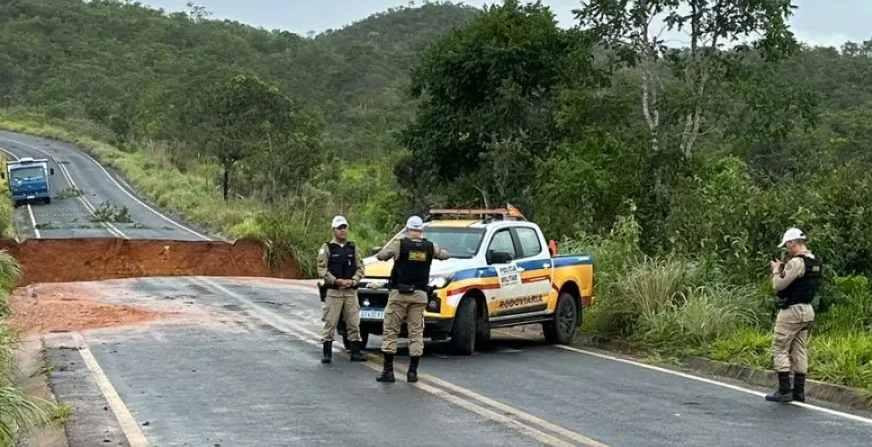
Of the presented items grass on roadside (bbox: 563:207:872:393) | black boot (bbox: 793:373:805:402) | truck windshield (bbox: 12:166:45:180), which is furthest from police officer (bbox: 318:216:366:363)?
truck windshield (bbox: 12:166:45:180)

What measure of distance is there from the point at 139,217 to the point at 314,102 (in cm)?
4064

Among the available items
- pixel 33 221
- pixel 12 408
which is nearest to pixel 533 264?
pixel 12 408

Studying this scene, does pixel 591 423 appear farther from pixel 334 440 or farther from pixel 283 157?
pixel 283 157

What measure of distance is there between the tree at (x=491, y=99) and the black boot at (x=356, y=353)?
20371 millimetres

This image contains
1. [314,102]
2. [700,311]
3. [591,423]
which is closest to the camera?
[591,423]

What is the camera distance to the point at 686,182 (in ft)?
75.8

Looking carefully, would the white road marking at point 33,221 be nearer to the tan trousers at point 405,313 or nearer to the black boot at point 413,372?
the tan trousers at point 405,313

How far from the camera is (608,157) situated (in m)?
27.2

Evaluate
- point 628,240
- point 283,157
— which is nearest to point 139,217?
point 283,157

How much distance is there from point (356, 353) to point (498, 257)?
2383mm

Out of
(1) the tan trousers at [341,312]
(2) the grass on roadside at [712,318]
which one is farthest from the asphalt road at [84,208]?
(1) the tan trousers at [341,312]

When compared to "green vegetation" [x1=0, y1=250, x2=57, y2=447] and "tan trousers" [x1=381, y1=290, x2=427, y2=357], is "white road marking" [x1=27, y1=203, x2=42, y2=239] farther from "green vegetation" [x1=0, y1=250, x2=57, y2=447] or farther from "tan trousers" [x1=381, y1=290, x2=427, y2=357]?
"tan trousers" [x1=381, y1=290, x2=427, y2=357]

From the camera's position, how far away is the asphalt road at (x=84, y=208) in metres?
43.4

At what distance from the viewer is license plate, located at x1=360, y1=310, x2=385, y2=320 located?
1411 centimetres
